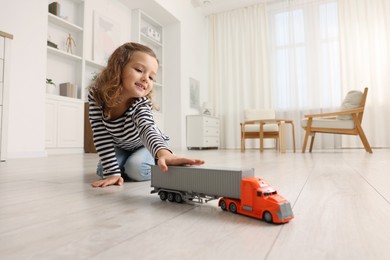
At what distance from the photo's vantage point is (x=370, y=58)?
512 centimetres

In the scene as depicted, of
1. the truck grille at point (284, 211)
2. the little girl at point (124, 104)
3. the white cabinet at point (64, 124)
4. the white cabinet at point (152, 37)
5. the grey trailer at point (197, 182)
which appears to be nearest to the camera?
the truck grille at point (284, 211)

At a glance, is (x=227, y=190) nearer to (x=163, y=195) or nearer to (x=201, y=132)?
(x=163, y=195)

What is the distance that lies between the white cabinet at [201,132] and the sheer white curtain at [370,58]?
7.88ft

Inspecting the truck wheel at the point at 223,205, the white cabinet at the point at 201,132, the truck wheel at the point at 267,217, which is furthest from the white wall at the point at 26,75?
the white cabinet at the point at 201,132

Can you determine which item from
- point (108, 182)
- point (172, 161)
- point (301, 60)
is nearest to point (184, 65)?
point (301, 60)

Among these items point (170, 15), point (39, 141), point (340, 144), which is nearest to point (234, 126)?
point (340, 144)

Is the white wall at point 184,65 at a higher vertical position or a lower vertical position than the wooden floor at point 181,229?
higher

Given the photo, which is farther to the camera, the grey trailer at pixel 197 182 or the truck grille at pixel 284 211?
the grey trailer at pixel 197 182

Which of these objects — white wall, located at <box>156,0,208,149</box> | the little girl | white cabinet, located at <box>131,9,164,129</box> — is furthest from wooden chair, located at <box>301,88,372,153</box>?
the little girl

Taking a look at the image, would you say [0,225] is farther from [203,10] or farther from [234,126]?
[203,10]

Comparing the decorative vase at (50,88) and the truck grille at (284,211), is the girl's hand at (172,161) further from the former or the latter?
the decorative vase at (50,88)

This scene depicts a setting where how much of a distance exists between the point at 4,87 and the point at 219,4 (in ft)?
15.5

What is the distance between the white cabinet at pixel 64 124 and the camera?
338cm

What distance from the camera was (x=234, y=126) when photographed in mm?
6027
